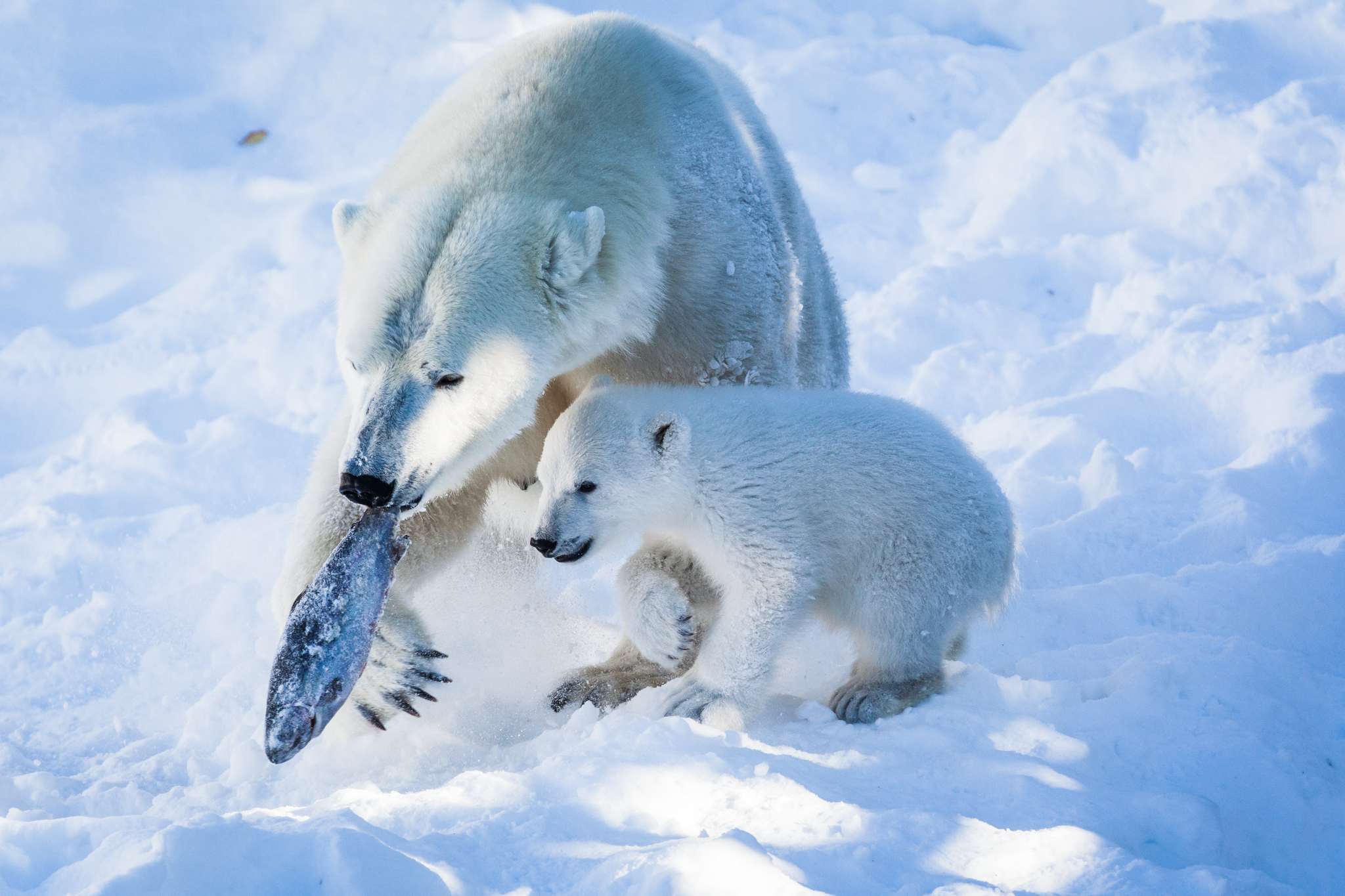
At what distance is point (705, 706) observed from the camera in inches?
98.2

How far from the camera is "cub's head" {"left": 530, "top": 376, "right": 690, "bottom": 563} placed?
102 inches

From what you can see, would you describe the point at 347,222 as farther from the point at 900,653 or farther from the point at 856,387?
the point at 856,387

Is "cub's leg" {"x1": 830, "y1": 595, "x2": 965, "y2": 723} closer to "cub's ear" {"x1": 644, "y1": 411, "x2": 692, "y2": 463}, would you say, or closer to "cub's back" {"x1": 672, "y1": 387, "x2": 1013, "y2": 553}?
"cub's back" {"x1": 672, "y1": 387, "x2": 1013, "y2": 553}

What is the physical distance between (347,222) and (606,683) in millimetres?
1355

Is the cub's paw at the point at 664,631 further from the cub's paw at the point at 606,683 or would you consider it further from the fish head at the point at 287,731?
the fish head at the point at 287,731

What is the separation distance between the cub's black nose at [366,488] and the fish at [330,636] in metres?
0.13

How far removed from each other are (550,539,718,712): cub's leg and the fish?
646mm

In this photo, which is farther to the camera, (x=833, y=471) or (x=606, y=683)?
(x=606, y=683)

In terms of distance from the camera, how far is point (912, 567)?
2613 mm

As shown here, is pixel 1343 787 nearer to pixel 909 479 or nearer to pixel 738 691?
pixel 909 479

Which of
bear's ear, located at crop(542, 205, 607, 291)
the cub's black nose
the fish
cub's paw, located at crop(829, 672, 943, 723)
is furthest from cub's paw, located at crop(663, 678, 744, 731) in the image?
bear's ear, located at crop(542, 205, 607, 291)

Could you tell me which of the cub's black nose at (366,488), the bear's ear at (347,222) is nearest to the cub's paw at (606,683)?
the cub's black nose at (366,488)

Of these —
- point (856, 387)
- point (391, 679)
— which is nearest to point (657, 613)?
point (391, 679)

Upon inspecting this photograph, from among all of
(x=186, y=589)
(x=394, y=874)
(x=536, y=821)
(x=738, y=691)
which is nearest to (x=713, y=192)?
(x=738, y=691)
